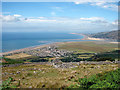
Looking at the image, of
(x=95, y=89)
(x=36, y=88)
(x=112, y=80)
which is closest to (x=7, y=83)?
(x=36, y=88)

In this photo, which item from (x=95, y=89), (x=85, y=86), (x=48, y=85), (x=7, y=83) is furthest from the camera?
(x=7, y=83)

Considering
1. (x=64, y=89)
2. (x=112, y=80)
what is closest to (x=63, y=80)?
(x=64, y=89)

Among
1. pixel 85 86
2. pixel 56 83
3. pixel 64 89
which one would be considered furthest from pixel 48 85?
pixel 85 86

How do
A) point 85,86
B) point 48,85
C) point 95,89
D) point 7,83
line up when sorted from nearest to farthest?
point 95,89, point 85,86, point 48,85, point 7,83

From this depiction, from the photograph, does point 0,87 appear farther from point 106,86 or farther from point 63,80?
point 106,86

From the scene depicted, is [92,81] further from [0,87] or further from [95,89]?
[0,87]

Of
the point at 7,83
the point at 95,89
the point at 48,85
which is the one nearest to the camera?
the point at 95,89

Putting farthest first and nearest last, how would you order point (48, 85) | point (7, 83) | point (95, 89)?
point (7, 83)
point (48, 85)
point (95, 89)

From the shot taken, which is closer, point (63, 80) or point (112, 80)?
point (112, 80)

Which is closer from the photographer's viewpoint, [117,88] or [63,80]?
[117,88]
